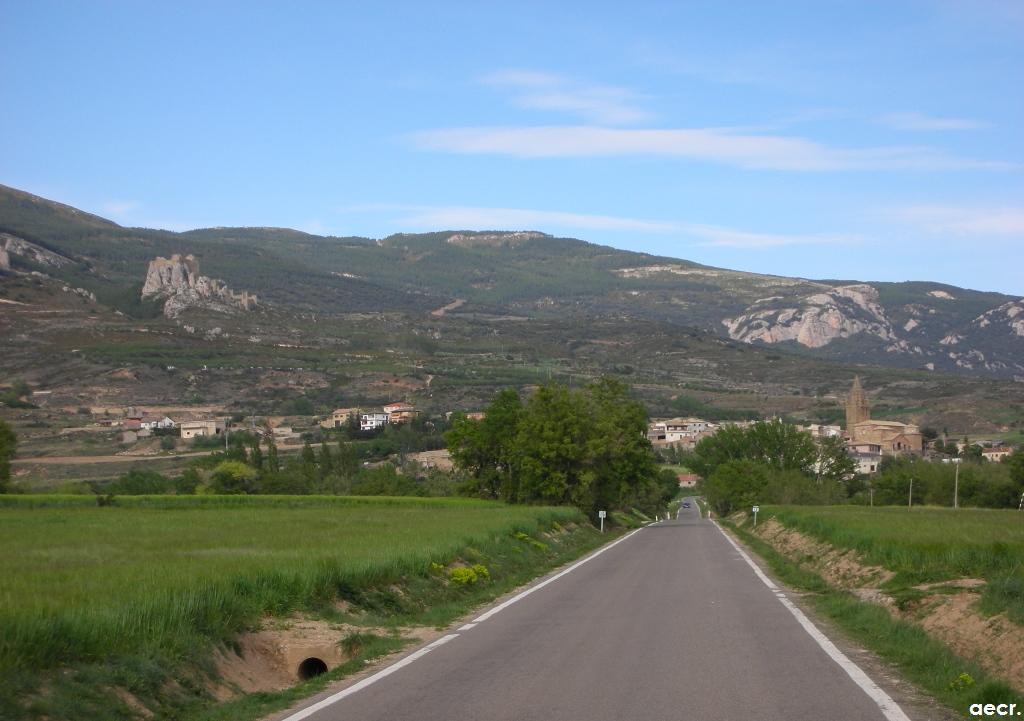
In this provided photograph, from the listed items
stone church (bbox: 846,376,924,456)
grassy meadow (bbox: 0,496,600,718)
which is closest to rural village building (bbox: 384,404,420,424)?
stone church (bbox: 846,376,924,456)

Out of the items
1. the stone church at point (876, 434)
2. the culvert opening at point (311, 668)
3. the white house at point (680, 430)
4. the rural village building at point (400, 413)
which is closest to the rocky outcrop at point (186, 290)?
the rural village building at point (400, 413)

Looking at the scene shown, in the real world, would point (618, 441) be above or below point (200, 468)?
above

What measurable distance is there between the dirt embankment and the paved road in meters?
1.61

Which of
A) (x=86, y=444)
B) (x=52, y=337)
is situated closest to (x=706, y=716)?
(x=86, y=444)

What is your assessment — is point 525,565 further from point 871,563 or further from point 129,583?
point 129,583

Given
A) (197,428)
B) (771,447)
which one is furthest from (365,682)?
(197,428)

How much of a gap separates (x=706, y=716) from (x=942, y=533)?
745 inches

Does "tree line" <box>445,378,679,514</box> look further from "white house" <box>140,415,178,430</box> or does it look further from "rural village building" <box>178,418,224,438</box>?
"white house" <box>140,415,178,430</box>

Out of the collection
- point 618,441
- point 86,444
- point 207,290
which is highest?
point 207,290

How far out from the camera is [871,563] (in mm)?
23609

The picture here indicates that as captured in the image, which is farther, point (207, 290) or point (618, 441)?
point (207, 290)

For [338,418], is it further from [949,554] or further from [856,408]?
[949,554]

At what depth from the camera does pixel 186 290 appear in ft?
617

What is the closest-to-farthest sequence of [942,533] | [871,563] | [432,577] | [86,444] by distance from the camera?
[432,577] → [871,563] → [942,533] → [86,444]
